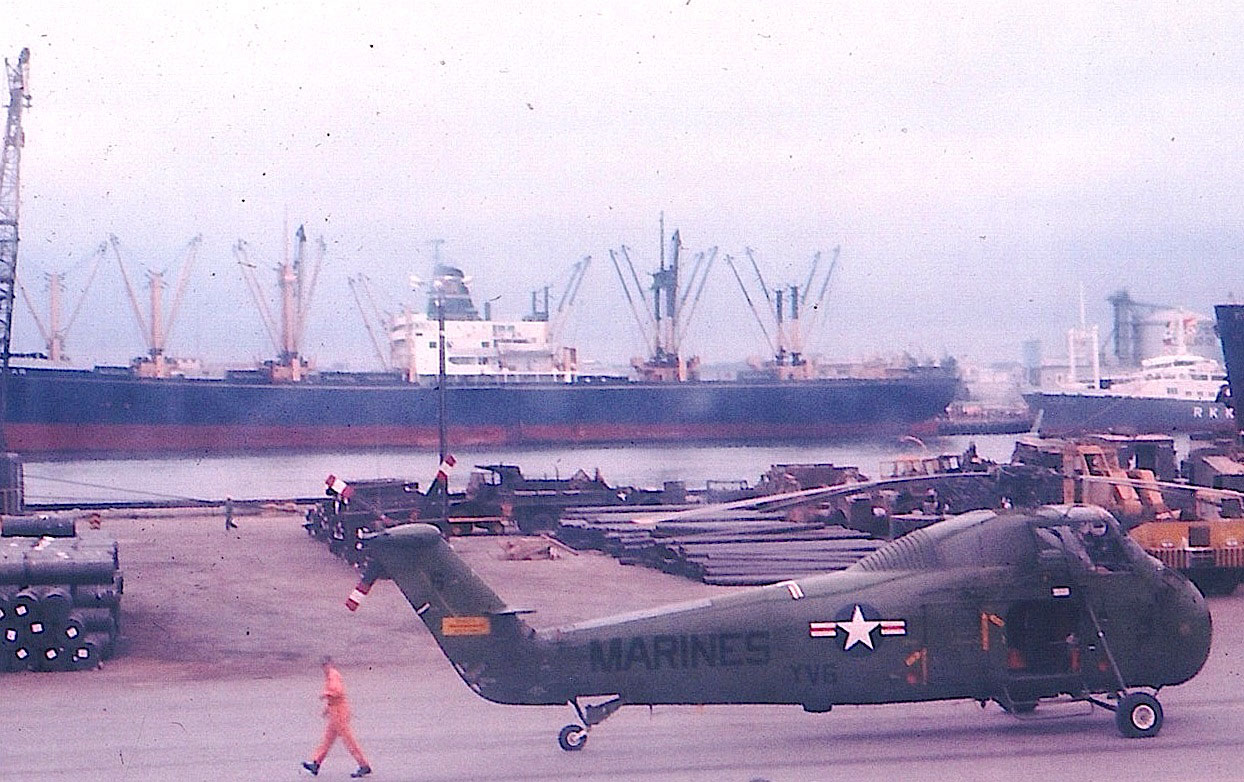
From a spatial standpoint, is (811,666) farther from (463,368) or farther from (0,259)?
(463,368)

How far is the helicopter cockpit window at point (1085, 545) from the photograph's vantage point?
8.42m

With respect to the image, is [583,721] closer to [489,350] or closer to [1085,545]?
[1085,545]

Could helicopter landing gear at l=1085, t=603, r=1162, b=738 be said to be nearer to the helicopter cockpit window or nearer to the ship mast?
the helicopter cockpit window

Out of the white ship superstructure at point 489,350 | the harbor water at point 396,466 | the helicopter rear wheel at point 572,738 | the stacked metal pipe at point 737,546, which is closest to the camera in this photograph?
the helicopter rear wheel at point 572,738

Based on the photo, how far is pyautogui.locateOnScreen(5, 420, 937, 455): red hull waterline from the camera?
44.8 metres

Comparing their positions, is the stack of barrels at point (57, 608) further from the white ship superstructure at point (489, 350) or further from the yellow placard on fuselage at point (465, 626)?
the white ship superstructure at point (489, 350)

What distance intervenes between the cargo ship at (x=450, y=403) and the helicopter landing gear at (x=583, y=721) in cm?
3268

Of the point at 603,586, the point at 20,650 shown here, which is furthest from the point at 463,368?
the point at 20,650

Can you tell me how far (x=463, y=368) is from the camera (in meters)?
50.4

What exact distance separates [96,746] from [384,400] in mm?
38679

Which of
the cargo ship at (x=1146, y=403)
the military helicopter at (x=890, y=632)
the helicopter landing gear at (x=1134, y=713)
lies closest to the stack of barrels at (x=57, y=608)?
the military helicopter at (x=890, y=632)

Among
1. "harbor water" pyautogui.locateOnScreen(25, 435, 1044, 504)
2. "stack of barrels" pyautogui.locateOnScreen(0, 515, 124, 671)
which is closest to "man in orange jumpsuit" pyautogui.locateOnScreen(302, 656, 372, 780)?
"stack of barrels" pyautogui.locateOnScreen(0, 515, 124, 671)

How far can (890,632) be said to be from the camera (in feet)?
27.1

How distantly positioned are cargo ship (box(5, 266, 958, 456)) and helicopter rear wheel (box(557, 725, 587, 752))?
32.7 metres
